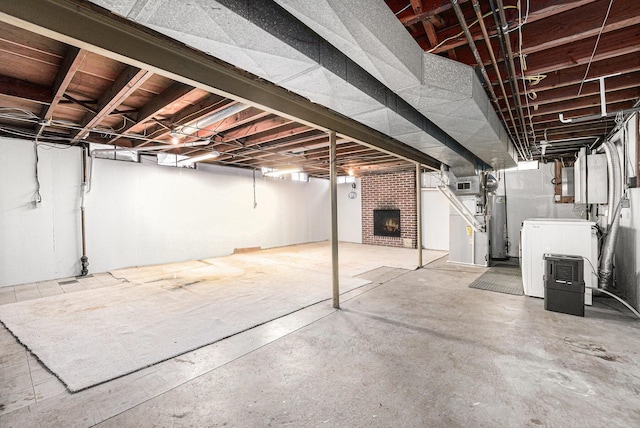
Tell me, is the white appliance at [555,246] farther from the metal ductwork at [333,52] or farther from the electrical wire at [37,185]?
the electrical wire at [37,185]

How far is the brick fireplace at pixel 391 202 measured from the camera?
837 centimetres

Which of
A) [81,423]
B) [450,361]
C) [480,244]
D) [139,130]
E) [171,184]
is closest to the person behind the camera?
[81,423]

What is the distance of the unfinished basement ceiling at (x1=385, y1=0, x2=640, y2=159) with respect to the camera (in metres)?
1.80

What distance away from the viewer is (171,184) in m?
6.60

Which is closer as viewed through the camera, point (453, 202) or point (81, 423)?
point (81, 423)

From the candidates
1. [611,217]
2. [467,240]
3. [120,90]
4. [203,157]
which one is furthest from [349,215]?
[120,90]

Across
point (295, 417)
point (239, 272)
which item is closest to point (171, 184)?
point (239, 272)

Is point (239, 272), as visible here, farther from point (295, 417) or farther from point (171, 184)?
point (295, 417)

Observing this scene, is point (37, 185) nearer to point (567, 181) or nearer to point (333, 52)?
point (333, 52)

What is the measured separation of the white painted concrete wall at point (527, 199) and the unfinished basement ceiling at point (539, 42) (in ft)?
10.8

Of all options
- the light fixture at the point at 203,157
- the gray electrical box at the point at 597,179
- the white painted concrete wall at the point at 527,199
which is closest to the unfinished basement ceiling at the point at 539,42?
the gray electrical box at the point at 597,179

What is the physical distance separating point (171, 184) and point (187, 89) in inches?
171

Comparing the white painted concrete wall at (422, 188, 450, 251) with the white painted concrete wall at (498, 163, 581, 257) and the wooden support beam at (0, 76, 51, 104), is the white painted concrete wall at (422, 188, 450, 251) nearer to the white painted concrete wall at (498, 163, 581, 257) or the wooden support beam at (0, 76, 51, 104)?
the white painted concrete wall at (498, 163, 581, 257)

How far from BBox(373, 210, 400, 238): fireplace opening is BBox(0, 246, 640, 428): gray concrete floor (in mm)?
5666
